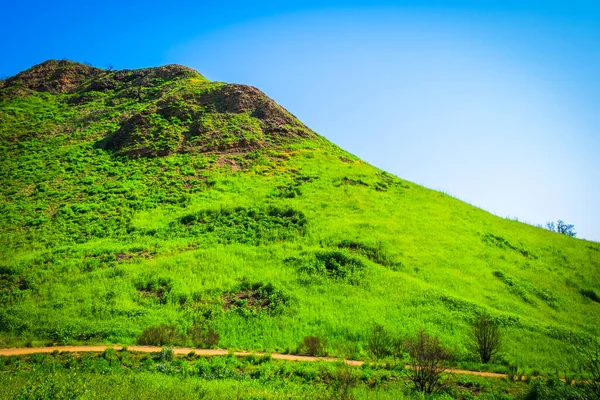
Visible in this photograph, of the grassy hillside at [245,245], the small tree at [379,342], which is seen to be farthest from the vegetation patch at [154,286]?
the small tree at [379,342]

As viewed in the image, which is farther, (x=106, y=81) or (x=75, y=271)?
(x=106, y=81)

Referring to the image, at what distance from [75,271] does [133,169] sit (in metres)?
22.2

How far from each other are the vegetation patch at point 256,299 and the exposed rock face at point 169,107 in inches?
1150

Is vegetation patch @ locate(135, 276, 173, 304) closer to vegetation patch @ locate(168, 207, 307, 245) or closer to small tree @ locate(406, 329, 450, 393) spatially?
vegetation patch @ locate(168, 207, 307, 245)

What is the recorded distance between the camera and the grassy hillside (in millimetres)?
21281

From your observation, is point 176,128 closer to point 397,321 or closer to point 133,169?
point 133,169

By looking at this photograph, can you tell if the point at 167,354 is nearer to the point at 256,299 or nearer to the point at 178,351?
the point at 178,351

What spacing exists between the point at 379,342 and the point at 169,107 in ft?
168

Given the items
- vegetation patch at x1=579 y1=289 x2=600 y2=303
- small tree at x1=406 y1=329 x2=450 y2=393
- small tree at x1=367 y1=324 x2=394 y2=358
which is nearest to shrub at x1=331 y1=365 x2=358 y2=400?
small tree at x1=406 y1=329 x2=450 y2=393

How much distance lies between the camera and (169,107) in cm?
5769

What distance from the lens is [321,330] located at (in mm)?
20766

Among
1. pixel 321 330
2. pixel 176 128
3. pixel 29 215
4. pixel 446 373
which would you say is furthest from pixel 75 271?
pixel 176 128

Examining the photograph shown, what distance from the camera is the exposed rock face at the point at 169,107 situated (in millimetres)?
51281

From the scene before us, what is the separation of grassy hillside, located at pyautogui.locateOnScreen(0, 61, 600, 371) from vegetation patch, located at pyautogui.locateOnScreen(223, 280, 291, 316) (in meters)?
0.14
